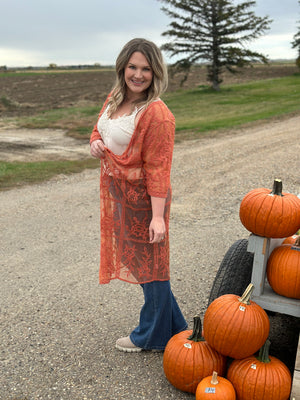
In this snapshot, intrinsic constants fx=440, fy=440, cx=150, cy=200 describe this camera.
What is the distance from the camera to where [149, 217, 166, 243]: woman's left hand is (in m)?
2.72

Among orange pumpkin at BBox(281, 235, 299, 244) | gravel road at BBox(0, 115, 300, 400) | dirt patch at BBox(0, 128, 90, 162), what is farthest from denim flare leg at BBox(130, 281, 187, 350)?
dirt patch at BBox(0, 128, 90, 162)

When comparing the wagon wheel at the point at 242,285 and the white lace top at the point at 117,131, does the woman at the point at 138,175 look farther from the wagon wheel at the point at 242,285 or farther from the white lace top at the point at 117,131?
the wagon wheel at the point at 242,285

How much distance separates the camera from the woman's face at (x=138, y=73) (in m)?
2.62

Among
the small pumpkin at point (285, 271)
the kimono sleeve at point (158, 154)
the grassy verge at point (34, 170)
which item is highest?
the kimono sleeve at point (158, 154)

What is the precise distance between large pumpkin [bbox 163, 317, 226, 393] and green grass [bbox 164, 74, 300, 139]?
10.7m

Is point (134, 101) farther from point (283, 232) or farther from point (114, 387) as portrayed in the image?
point (114, 387)

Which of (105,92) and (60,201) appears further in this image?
(105,92)

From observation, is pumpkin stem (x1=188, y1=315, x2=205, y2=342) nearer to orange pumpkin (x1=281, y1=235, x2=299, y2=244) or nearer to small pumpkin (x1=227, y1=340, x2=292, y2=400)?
small pumpkin (x1=227, y1=340, x2=292, y2=400)

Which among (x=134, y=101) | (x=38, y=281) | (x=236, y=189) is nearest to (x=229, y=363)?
(x=134, y=101)

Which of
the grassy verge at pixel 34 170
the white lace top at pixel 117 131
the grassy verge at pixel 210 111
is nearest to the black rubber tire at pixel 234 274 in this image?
the white lace top at pixel 117 131

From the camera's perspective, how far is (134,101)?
274cm

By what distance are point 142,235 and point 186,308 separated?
4.53ft

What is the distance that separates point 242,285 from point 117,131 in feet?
4.70

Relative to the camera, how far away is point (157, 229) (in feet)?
8.94
